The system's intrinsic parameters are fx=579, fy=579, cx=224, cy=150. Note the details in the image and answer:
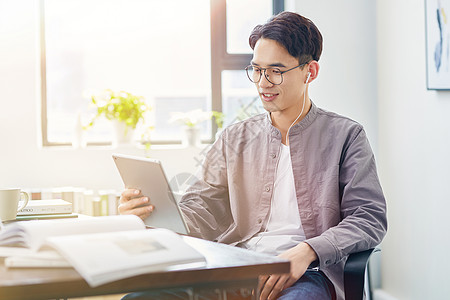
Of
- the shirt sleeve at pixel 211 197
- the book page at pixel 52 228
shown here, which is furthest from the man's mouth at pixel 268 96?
the book page at pixel 52 228

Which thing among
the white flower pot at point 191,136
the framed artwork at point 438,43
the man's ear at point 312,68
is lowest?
the white flower pot at point 191,136

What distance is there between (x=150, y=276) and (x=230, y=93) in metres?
2.97

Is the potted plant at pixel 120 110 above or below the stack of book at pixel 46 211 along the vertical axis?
above

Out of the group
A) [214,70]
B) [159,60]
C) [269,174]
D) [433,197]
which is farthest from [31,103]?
[433,197]

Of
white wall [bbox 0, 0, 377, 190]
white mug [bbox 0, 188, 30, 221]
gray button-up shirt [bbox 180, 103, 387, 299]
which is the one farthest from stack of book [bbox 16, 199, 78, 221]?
white wall [bbox 0, 0, 377, 190]

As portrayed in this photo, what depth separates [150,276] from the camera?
99cm

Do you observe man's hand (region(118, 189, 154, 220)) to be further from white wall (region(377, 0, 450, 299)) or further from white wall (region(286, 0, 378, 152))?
white wall (region(286, 0, 378, 152))

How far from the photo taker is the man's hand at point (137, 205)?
5.56 feet

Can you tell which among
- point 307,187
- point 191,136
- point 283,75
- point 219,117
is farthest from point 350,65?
point 307,187

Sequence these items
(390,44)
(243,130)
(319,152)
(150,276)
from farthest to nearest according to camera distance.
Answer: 1. (390,44)
2. (243,130)
3. (319,152)
4. (150,276)

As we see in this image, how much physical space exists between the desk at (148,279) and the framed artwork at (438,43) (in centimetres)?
170

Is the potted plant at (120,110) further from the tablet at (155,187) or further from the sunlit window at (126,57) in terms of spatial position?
the tablet at (155,187)

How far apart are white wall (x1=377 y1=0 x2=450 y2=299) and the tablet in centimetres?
143

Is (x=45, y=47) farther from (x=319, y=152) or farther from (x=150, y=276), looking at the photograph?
(x=150, y=276)
